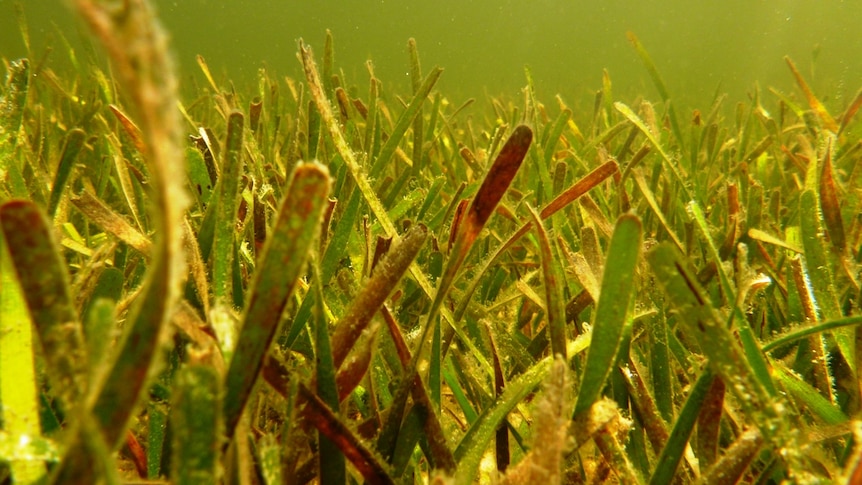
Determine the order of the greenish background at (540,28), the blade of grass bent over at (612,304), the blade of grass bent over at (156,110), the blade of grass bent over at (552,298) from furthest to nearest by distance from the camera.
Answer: the greenish background at (540,28) < the blade of grass bent over at (552,298) < the blade of grass bent over at (612,304) < the blade of grass bent over at (156,110)

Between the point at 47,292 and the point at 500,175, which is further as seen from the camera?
the point at 500,175

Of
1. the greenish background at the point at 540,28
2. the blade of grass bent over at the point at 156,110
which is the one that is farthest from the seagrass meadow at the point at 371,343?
the greenish background at the point at 540,28

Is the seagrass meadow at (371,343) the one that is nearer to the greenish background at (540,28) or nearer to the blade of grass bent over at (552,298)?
the blade of grass bent over at (552,298)

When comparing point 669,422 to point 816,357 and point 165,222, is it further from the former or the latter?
point 165,222

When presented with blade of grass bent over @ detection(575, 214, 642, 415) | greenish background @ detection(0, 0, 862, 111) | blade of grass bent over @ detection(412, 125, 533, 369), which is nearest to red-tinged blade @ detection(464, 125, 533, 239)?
blade of grass bent over @ detection(412, 125, 533, 369)

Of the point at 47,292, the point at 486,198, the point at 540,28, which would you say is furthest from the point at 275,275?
the point at 540,28

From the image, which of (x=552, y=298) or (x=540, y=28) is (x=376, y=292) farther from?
(x=540, y=28)

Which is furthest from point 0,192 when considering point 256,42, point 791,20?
point 791,20
